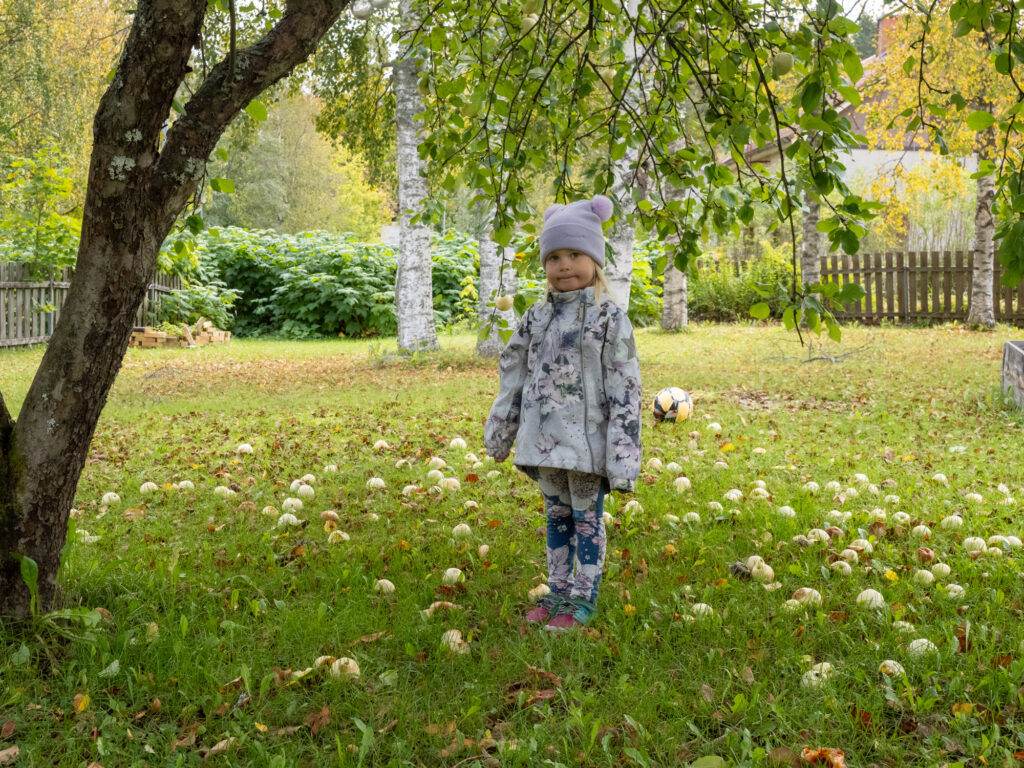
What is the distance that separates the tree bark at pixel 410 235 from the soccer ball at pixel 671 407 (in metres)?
5.38

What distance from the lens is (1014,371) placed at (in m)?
6.84

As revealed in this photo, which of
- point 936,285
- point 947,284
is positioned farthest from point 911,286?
point 947,284

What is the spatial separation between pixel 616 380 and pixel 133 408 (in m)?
6.32

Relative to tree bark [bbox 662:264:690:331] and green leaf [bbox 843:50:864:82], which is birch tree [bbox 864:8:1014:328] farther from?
green leaf [bbox 843:50:864:82]

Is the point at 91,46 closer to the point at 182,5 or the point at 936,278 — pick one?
the point at 182,5

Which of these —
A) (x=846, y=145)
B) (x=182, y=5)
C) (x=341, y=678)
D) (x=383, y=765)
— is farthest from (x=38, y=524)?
(x=846, y=145)

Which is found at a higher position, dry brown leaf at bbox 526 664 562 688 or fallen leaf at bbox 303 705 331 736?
dry brown leaf at bbox 526 664 562 688

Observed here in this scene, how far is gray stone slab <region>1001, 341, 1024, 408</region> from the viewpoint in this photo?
6.57 m

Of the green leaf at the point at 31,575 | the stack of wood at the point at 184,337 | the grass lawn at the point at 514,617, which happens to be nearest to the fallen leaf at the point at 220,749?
the grass lawn at the point at 514,617

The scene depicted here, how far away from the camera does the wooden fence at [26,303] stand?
42.4 ft

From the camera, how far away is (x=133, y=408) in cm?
764

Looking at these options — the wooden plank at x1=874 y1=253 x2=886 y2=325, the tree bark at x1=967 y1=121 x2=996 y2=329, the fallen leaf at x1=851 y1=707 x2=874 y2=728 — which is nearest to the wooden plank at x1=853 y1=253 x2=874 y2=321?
the wooden plank at x1=874 y1=253 x2=886 y2=325

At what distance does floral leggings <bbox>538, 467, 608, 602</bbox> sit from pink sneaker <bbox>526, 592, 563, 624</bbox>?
47 millimetres

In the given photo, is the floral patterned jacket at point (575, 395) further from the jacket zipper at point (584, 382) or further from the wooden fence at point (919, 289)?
the wooden fence at point (919, 289)
